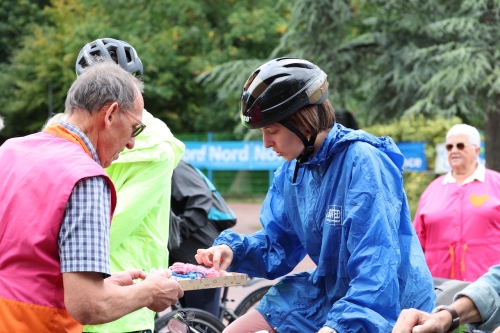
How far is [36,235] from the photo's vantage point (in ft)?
8.26

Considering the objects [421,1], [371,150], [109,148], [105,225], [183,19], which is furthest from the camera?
[183,19]

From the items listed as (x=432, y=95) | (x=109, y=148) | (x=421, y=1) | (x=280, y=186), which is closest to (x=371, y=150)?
(x=280, y=186)

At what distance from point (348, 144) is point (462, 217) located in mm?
3932

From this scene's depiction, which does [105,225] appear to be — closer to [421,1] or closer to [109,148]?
[109,148]

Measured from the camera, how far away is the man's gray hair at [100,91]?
9.13 ft

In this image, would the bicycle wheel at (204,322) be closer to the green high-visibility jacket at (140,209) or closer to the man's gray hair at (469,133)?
the green high-visibility jacket at (140,209)

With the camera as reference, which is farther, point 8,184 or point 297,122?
point 297,122

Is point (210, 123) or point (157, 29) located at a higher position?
point (157, 29)

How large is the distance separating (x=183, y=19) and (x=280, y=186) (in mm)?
28953

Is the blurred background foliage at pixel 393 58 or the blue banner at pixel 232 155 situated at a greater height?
the blurred background foliage at pixel 393 58

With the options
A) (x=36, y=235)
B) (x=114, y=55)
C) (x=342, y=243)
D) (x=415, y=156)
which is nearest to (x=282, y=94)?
(x=342, y=243)

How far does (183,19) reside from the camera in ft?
104

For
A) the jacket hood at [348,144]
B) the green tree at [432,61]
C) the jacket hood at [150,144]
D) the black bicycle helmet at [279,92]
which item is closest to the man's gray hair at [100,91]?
the black bicycle helmet at [279,92]

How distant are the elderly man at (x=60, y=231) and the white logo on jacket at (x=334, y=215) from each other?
0.74 metres
